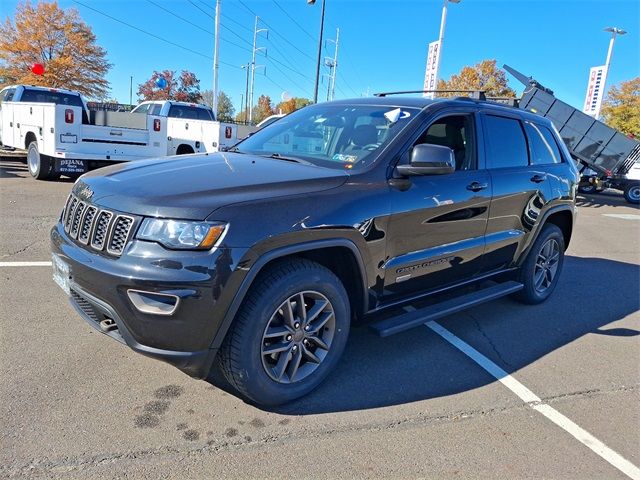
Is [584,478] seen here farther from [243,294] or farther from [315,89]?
[315,89]

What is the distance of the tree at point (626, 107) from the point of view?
36094 mm

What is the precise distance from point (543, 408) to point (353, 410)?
4.25ft

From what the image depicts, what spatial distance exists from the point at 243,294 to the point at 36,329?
212 centimetres

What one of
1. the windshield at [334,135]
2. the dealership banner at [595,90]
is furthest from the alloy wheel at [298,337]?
the dealership banner at [595,90]

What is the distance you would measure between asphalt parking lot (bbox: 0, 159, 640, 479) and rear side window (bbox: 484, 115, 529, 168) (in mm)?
1533

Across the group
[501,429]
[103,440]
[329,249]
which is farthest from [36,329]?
[501,429]

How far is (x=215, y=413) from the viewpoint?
9.38 feet

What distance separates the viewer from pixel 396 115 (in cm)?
365

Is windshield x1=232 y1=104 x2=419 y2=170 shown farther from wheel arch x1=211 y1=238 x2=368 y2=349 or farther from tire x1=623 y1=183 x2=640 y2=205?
tire x1=623 y1=183 x2=640 y2=205

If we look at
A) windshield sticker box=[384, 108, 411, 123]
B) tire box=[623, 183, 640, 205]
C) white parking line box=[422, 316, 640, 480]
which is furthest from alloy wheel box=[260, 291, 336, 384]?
tire box=[623, 183, 640, 205]

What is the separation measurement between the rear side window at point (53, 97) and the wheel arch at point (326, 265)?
13.0 meters

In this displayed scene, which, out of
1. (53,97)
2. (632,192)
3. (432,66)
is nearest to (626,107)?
(432,66)

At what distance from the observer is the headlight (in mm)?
2461

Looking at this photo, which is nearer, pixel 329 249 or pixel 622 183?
pixel 329 249
